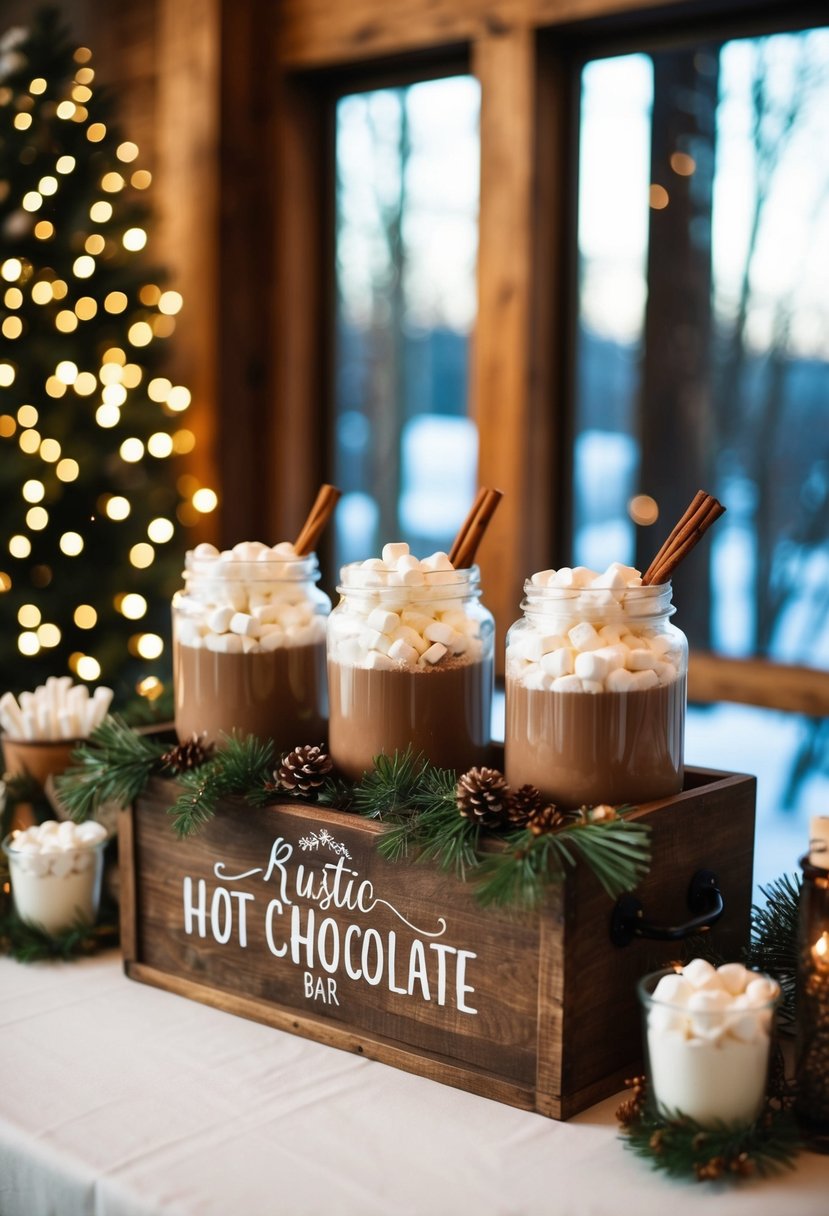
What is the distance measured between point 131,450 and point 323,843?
1.59 metres

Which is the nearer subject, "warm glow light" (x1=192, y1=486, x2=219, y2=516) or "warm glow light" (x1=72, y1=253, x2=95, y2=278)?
"warm glow light" (x1=72, y1=253, x2=95, y2=278)

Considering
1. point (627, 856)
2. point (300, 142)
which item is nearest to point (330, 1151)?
point (627, 856)

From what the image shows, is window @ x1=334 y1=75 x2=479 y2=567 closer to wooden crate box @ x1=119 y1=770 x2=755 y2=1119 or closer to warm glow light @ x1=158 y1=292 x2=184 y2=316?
warm glow light @ x1=158 y1=292 x2=184 y2=316

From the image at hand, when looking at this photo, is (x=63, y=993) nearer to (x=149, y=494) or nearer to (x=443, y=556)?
(x=443, y=556)

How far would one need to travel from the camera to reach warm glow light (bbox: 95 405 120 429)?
2.64 meters

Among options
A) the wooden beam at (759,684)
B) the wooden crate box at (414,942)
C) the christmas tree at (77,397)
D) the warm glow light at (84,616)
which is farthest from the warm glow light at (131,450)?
the wooden crate box at (414,942)

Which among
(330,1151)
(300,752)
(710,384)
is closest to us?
(330,1151)

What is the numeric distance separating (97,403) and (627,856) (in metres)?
1.88

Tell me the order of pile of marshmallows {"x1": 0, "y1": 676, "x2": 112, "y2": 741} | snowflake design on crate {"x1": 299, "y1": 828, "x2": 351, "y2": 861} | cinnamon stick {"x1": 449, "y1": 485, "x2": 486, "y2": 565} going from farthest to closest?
pile of marshmallows {"x1": 0, "y1": 676, "x2": 112, "y2": 741} < cinnamon stick {"x1": 449, "y1": 485, "x2": 486, "y2": 565} < snowflake design on crate {"x1": 299, "y1": 828, "x2": 351, "y2": 861}

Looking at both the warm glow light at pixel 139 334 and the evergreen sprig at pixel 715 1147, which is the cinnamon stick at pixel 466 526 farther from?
the warm glow light at pixel 139 334

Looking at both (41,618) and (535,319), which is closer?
(535,319)

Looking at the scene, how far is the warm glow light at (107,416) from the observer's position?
104 inches

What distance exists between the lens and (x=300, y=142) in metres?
2.73

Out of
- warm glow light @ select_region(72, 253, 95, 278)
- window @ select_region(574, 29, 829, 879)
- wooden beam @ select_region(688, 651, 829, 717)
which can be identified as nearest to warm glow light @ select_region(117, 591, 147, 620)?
warm glow light @ select_region(72, 253, 95, 278)
